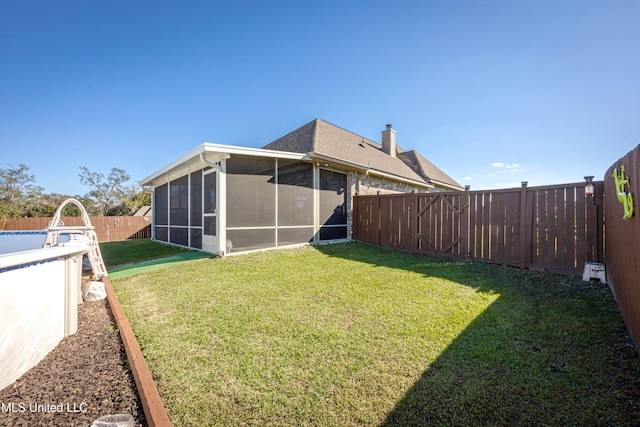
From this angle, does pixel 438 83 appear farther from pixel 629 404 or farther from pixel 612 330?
pixel 629 404

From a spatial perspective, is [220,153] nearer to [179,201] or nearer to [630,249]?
[179,201]

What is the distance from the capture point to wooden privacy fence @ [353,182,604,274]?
483 cm

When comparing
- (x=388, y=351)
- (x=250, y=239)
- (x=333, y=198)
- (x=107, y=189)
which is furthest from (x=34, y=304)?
(x=107, y=189)

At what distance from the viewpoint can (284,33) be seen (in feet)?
26.5

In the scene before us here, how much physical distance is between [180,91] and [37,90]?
5.77m

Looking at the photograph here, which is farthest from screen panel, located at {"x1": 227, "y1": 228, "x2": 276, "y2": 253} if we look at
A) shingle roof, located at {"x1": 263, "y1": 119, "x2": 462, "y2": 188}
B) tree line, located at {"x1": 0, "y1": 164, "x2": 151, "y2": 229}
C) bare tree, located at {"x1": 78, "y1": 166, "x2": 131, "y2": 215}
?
bare tree, located at {"x1": 78, "y1": 166, "x2": 131, "y2": 215}

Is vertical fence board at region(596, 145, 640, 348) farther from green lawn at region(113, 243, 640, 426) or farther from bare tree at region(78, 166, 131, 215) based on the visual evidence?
bare tree at region(78, 166, 131, 215)

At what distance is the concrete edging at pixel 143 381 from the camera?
65.7 inches

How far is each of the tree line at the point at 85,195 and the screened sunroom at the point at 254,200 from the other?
83.1ft

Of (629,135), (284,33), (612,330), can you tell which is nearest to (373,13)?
(284,33)

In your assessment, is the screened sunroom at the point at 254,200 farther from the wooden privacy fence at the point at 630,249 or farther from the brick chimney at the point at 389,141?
the brick chimney at the point at 389,141

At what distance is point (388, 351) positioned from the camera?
98.6 inches

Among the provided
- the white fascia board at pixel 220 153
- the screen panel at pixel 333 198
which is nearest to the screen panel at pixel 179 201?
the white fascia board at pixel 220 153

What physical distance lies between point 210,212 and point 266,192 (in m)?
1.79
